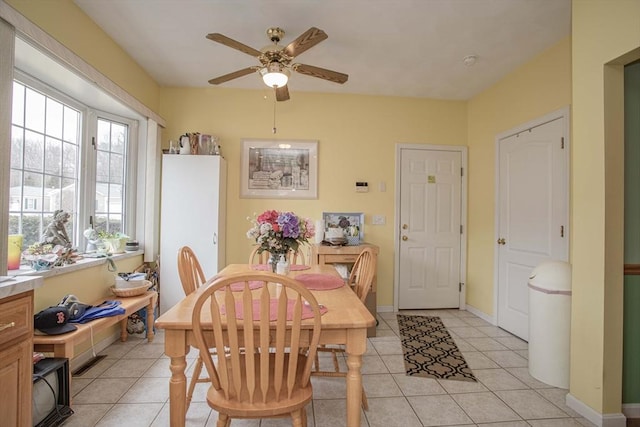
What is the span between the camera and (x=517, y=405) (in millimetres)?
1920

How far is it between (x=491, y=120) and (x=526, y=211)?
1176 millimetres

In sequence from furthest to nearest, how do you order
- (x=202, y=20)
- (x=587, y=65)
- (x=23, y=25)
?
1. (x=202, y=20)
2. (x=587, y=65)
3. (x=23, y=25)

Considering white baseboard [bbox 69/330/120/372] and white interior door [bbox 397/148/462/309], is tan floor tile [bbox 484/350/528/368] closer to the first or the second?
white interior door [bbox 397/148/462/309]

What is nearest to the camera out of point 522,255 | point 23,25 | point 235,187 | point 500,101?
point 23,25

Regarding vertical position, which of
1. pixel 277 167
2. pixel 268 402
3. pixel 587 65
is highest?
pixel 587 65

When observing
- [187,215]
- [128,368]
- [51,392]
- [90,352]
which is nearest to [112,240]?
[187,215]

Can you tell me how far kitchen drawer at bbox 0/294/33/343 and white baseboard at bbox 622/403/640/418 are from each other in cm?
327

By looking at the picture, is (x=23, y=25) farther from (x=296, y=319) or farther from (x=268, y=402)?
(x=268, y=402)

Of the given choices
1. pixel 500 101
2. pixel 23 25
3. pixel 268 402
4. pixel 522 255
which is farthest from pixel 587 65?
pixel 23 25

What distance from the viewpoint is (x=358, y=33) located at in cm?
247

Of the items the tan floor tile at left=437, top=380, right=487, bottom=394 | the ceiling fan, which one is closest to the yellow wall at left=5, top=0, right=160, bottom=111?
the ceiling fan

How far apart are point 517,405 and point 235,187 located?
3247 mm

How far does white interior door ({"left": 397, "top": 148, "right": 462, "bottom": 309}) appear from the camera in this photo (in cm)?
378

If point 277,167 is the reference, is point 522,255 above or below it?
below
